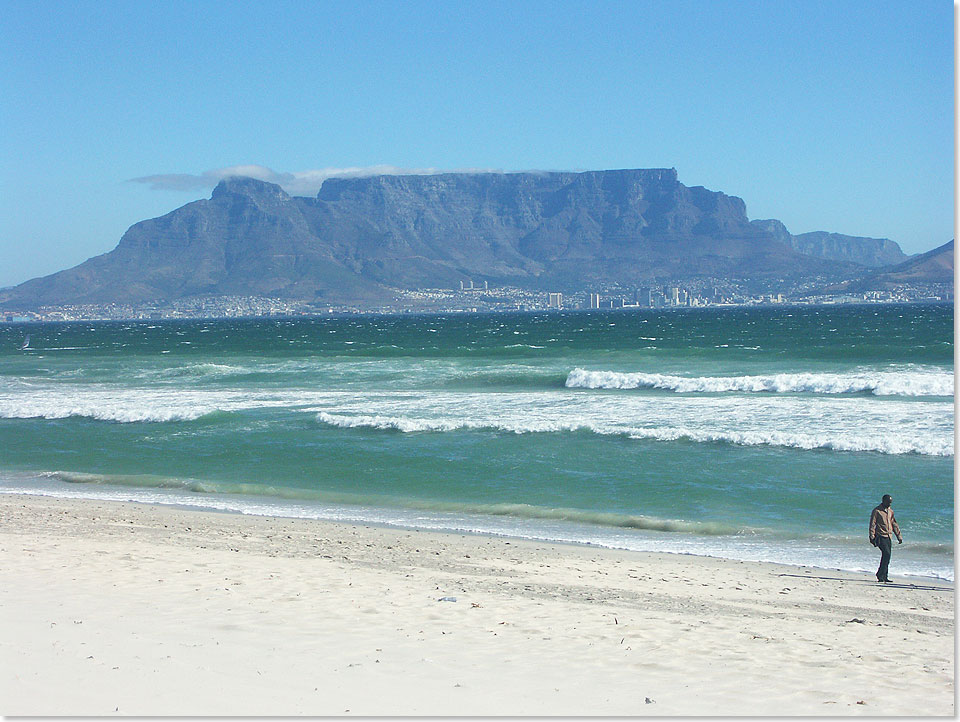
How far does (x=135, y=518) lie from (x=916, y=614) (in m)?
11.1

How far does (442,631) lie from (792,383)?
26.5 metres

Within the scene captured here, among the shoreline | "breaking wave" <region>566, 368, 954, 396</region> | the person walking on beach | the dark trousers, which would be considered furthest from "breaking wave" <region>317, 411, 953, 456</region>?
"breaking wave" <region>566, 368, 954, 396</region>

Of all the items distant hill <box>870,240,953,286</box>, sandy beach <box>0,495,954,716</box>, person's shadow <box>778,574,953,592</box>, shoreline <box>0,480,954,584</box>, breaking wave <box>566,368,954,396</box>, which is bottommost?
shoreline <box>0,480,954,584</box>

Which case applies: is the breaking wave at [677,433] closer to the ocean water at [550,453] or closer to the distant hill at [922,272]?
the ocean water at [550,453]

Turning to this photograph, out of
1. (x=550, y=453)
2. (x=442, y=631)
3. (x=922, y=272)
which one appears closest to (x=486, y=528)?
(x=442, y=631)

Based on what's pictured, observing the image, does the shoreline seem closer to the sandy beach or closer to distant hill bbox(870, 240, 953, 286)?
the sandy beach

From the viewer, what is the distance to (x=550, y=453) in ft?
66.4

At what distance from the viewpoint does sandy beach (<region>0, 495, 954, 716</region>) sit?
240 inches

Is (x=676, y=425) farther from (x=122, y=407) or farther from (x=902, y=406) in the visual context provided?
(x=122, y=407)

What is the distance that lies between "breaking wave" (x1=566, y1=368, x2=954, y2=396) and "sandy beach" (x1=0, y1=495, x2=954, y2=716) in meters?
20.8

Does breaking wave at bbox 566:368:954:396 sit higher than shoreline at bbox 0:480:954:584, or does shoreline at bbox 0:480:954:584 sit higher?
breaking wave at bbox 566:368:954:396

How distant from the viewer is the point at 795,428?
22062 millimetres

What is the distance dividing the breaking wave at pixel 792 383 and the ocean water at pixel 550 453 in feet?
0.36

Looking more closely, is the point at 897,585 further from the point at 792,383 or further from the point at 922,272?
the point at 922,272
